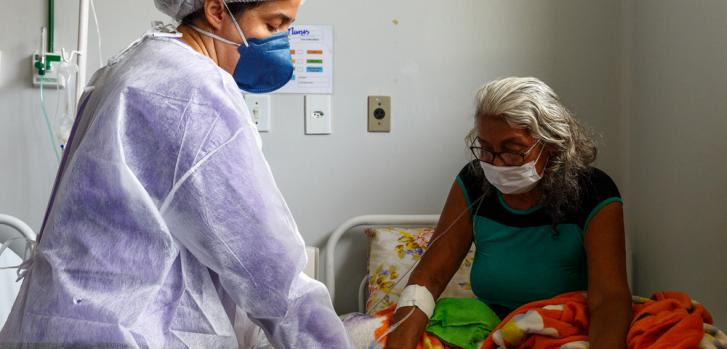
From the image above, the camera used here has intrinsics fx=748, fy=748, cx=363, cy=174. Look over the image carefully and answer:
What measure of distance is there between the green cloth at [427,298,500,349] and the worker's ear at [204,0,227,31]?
35.0 inches

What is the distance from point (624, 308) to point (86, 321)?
1.11 meters

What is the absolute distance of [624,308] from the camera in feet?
5.19

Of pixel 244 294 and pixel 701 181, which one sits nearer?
pixel 244 294

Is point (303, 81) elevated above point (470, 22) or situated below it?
below

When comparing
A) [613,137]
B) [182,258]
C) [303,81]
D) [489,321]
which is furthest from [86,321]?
[613,137]

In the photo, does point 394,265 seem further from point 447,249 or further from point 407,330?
point 407,330

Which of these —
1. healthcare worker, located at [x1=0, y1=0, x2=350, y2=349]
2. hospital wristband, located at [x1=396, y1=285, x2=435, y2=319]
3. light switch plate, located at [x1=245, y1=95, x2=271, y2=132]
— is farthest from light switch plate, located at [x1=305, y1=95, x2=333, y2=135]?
healthcare worker, located at [x1=0, y1=0, x2=350, y2=349]

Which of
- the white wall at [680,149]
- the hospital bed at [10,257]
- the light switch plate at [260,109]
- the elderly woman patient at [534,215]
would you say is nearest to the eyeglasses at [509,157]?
the elderly woman patient at [534,215]

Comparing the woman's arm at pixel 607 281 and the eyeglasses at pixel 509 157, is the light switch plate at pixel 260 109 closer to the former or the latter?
the eyeglasses at pixel 509 157

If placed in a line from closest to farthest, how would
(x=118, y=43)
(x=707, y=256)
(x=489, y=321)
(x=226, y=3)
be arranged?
(x=226, y=3), (x=489, y=321), (x=707, y=256), (x=118, y=43)

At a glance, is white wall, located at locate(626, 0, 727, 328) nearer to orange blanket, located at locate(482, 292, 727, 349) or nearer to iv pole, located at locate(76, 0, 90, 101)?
orange blanket, located at locate(482, 292, 727, 349)

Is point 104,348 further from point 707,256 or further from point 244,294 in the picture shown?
point 707,256

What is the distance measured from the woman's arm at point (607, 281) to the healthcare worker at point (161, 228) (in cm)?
77

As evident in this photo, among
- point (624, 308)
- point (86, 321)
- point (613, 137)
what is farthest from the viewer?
point (613, 137)
